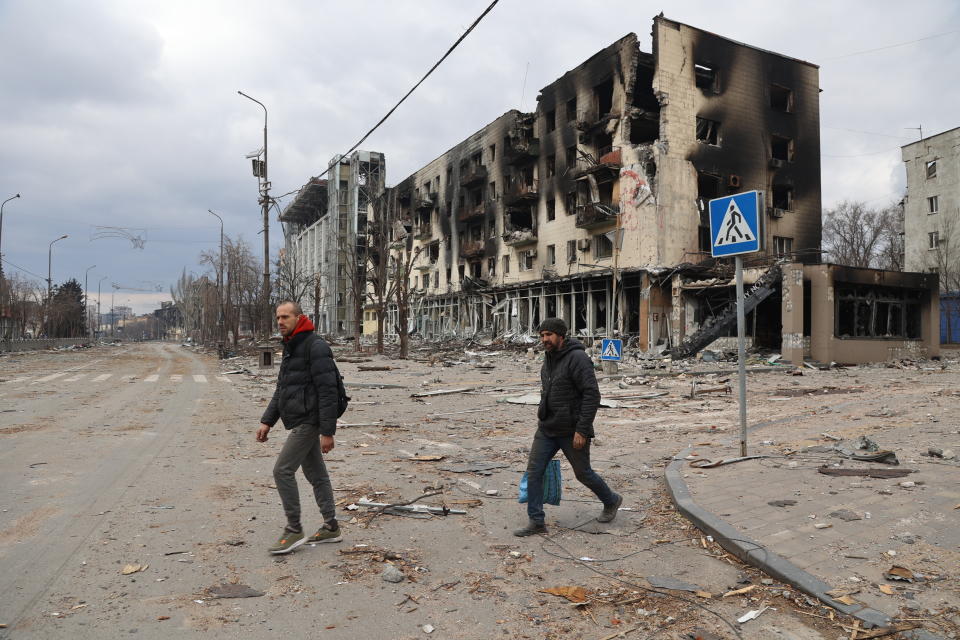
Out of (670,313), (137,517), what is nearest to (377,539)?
(137,517)

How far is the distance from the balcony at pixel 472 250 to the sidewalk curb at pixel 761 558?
4212 centimetres

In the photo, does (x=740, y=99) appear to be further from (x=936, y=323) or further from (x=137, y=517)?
(x=137, y=517)

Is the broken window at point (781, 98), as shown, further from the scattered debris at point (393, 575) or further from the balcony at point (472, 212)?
the scattered debris at point (393, 575)

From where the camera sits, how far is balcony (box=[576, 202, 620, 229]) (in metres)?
33.8

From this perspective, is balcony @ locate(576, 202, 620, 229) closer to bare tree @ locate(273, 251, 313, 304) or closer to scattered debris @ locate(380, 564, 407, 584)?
bare tree @ locate(273, 251, 313, 304)

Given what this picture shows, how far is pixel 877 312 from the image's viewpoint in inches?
1103

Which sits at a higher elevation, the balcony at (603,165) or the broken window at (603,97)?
the broken window at (603,97)

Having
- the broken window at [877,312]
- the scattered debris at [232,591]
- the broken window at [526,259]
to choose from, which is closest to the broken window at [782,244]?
the broken window at [877,312]

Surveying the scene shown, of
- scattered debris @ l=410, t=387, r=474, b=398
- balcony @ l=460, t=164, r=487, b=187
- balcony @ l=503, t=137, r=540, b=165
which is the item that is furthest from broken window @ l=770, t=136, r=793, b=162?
scattered debris @ l=410, t=387, r=474, b=398

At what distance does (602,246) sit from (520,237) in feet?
25.5

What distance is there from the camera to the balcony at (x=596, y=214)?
111 ft

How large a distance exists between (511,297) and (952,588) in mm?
40139

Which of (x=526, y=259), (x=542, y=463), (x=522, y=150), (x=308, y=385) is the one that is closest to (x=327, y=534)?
(x=308, y=385)

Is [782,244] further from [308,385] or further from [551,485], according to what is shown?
[308,385]
